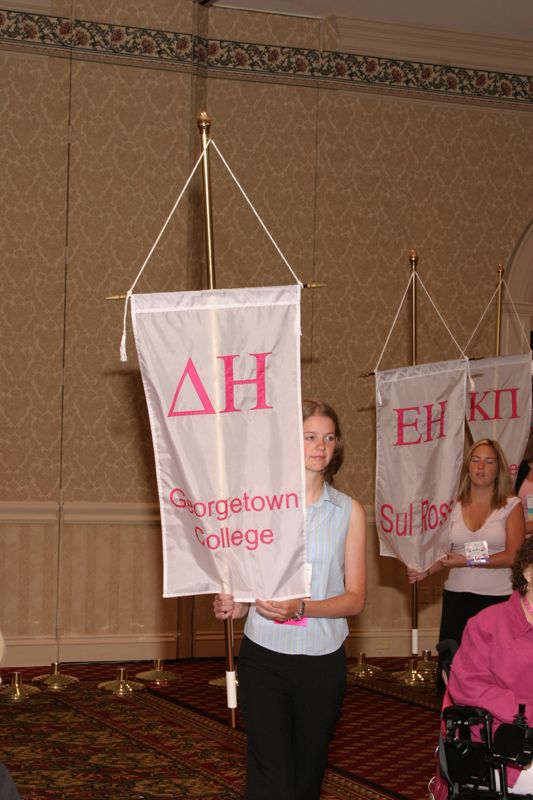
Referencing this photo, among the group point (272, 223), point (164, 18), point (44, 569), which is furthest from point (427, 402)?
point (164, 18)

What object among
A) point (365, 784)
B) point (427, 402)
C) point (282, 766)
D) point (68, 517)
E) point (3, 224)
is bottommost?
point (365, 784)

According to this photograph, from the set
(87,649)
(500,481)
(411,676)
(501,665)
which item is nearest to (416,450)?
(500,481)

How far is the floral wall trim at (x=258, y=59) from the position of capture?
8422 mm

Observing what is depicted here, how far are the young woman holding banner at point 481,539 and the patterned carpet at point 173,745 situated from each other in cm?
74

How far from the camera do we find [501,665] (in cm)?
338

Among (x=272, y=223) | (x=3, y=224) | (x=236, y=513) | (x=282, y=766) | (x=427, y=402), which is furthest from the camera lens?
(x=272, y=223)

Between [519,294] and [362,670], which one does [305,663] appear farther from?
[519,294]

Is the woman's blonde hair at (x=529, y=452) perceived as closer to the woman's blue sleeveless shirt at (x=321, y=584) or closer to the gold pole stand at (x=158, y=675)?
the gold pole stand at (x=158, y=675)

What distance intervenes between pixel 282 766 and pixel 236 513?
1096 millimetres

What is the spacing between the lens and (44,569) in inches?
330

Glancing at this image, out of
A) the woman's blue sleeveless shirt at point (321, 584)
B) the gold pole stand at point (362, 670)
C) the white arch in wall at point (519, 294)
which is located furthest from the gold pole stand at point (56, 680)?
the white arch in wall at point (519, 294)

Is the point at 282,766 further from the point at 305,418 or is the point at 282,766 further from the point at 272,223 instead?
the point at 272,223

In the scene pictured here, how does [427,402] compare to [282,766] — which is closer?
[282,766]

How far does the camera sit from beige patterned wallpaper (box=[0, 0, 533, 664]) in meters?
8.38
